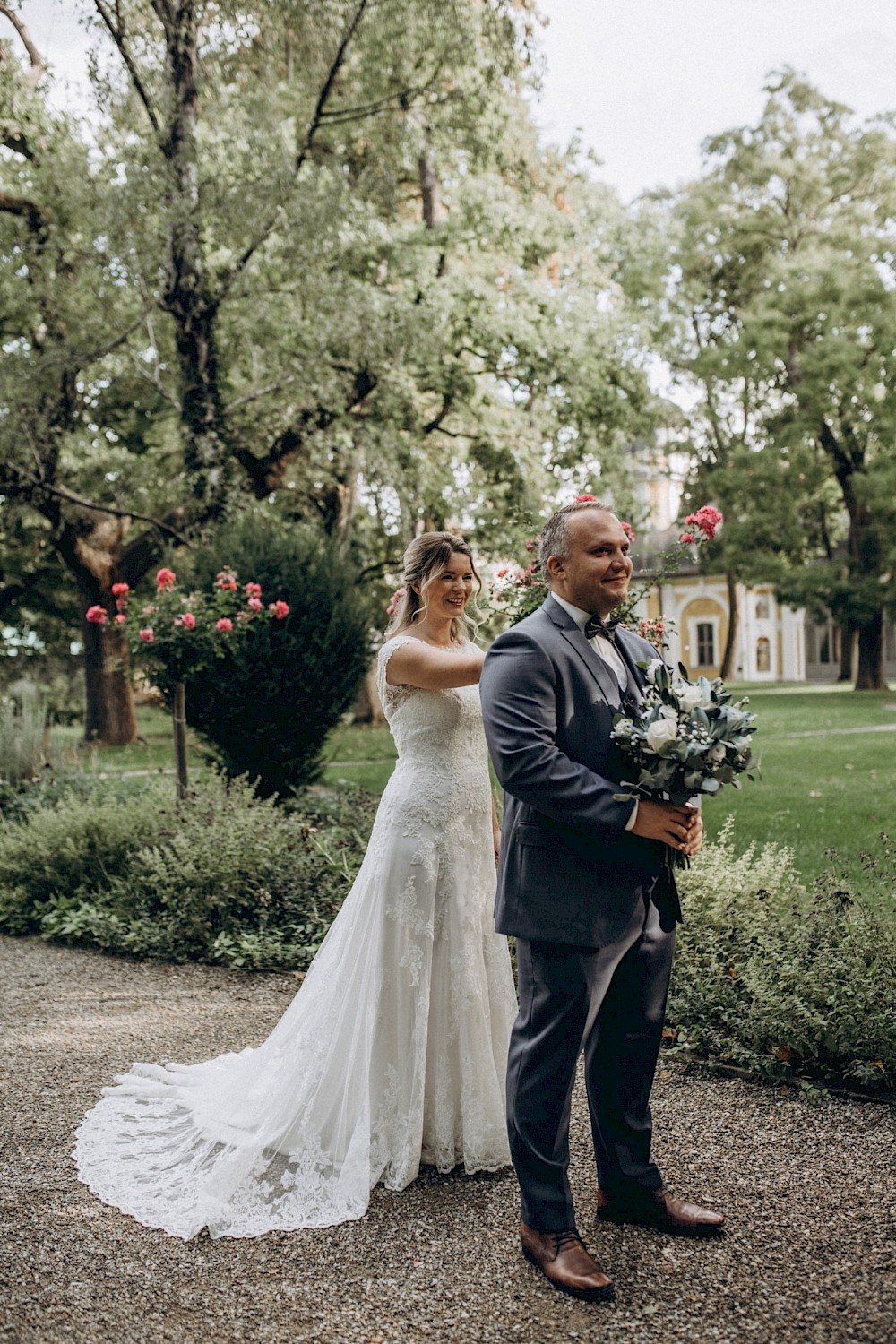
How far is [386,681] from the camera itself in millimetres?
4090

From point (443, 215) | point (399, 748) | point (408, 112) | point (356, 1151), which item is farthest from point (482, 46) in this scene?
point (356, 1151)

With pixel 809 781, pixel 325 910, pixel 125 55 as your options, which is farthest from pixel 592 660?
pixel 125 55

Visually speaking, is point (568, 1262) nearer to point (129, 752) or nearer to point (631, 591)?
point (631, 591)

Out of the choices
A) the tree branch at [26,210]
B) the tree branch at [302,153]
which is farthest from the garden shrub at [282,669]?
the tree branch at [26,210]

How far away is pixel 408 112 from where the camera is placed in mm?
17547

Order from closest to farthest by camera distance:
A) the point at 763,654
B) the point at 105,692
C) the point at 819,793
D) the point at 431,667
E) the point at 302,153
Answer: the point at 431,667, the point at 819,793, the point at 302,153, the point at 105,692, the point at 763,654

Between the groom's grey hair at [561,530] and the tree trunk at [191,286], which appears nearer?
the groom's grey hair at [561,530]

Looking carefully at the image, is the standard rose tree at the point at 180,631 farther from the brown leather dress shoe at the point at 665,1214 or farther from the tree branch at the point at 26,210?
the tree branch at the point at 26,210

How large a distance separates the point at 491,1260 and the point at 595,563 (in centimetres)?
196

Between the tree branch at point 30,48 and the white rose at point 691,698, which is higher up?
the tree branch at point 30,48

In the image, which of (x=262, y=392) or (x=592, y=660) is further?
(x=262, y=392)

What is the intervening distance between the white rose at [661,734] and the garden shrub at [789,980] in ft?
7.39

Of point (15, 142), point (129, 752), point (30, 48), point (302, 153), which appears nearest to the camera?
point (302, 153)

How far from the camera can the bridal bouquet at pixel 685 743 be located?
2.91 metres
